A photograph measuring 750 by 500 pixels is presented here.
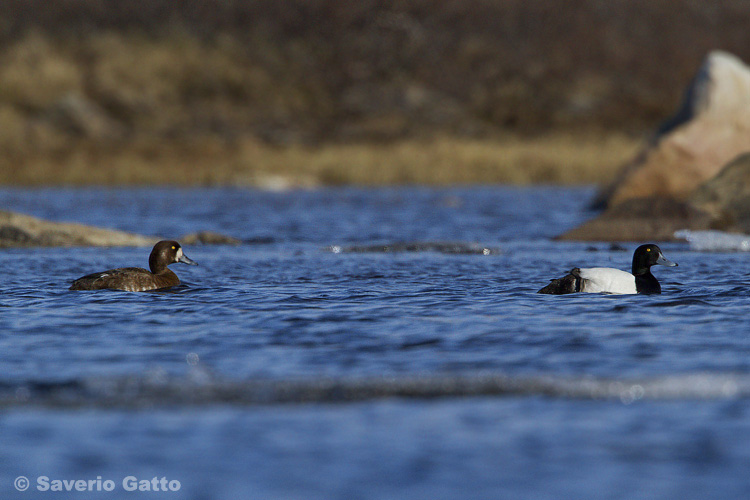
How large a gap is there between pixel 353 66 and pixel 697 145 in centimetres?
7243

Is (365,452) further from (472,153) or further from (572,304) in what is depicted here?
(472,153)

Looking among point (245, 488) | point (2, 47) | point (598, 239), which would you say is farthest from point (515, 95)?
point (245, 488)

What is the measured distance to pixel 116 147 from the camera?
4888 centimetres

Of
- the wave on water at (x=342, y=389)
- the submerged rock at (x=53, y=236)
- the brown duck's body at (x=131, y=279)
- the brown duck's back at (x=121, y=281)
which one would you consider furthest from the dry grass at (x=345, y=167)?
the wave on water at (x=342, y=389)

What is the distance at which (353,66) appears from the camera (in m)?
95.6

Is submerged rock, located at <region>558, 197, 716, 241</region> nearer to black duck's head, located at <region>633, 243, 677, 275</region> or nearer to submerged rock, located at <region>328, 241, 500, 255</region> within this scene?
submerged rock, located at <region>328, 241, 500, 255</region>

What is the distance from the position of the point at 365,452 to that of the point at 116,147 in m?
44.3

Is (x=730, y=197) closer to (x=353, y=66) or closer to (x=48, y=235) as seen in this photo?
(x=48, y=235)

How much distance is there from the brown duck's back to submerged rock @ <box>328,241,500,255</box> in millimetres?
5403

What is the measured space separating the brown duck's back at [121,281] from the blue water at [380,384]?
22 cm

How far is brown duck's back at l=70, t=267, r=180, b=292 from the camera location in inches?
485

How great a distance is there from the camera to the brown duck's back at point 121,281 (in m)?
12.3

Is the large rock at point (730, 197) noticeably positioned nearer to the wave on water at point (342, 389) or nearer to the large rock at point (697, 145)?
the large rock at point (697, 145)

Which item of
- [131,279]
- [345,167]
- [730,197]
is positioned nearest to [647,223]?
[730,197]
